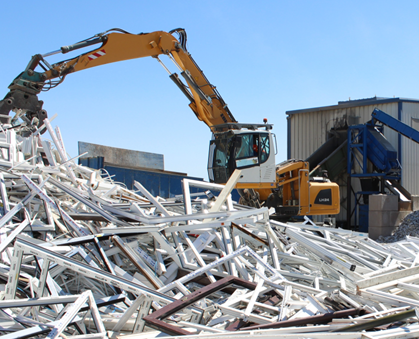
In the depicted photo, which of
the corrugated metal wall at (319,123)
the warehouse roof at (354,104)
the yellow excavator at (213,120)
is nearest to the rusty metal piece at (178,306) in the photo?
the yellow excavator at (213,120)

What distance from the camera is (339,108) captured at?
1700cm

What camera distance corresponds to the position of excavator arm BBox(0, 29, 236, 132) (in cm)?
855

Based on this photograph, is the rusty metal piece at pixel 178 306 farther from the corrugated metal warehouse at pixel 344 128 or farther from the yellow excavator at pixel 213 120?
the corrugated metal warehouse at pixel 344 128

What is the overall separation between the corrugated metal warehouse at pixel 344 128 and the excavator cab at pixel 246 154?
6524 mm

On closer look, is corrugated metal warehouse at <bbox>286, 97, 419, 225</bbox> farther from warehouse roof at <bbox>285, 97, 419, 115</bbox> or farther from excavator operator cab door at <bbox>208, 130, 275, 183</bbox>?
excavator operator cab door at <bbox>208, 130, 275, 183</bbox>

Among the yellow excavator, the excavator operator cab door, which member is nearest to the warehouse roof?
the yellow excavator

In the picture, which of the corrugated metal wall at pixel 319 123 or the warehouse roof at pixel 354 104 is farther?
the corrugated metal wall at pixel 319 123

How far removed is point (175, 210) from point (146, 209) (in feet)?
1.44

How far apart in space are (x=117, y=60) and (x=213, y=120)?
10.6 ft

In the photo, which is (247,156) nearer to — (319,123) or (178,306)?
(178,306)

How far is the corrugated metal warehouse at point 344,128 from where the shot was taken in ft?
51.5

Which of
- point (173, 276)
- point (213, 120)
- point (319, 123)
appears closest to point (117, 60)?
point (213, 120)

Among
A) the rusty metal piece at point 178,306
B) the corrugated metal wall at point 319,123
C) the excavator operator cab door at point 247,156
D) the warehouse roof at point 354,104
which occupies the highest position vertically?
the warehouse roof at point 354,104

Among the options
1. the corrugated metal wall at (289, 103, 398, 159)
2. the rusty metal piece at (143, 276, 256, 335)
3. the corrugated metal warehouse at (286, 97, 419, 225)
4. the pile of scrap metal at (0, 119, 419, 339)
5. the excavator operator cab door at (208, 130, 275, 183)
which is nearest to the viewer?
the rusty metal piece at (143, 276, 256, 335)
